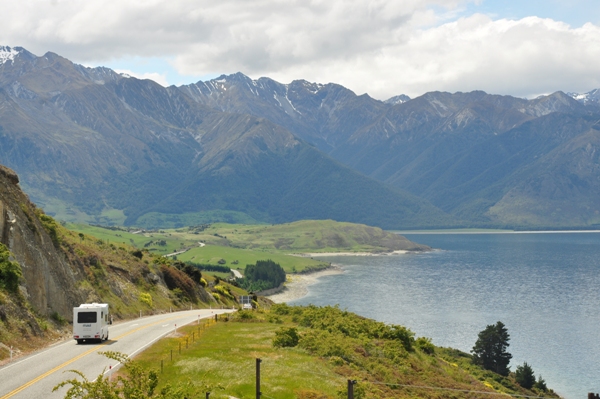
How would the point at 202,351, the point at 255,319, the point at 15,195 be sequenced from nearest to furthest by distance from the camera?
1. the point at 202,351
2. the point at 15,195
3. the point at 255,319

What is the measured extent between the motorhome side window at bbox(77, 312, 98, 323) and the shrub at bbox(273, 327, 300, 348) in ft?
44.2

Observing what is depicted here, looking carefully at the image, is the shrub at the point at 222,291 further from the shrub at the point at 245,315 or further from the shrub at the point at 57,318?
the shrub at the point at 57,318

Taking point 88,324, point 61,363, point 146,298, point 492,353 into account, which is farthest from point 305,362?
point 492,353

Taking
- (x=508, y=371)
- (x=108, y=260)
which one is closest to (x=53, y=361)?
(x=108, y=260)

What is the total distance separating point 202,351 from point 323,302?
145692mm

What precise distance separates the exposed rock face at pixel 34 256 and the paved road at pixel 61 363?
524 centimetres

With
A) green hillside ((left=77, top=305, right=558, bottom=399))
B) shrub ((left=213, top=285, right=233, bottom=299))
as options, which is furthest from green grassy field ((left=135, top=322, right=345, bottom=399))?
shrub ((left=213, top=285, right=233, bottom=299))

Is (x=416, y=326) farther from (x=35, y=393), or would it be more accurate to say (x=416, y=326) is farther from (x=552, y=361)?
(x=35, y=393)

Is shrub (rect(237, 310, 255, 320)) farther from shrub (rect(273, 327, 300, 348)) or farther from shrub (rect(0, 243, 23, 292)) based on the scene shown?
shrub (rect(0, 243, 23, 292))

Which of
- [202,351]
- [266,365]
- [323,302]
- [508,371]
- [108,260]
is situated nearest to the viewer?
[266,365]

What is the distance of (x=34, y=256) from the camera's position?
53562mm

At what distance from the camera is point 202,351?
1678 inches

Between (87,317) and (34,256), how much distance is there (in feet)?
31.4

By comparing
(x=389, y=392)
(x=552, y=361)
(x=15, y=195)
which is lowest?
(x=552, y=361)
